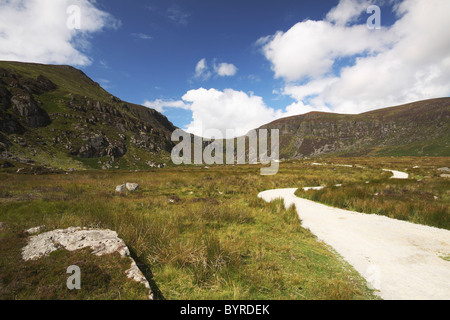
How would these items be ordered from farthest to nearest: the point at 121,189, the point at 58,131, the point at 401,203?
the point at 58,131 → the point at 121,189 → the point at 401,203

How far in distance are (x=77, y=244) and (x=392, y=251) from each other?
8.64 m

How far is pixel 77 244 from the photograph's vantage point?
4098 mm

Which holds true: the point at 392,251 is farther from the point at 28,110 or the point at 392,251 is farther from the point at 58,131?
the point at 28,110

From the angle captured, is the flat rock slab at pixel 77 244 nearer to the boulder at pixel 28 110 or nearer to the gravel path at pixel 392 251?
the gravel path at pixel 392 251

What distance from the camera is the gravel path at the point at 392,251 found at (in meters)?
3.94

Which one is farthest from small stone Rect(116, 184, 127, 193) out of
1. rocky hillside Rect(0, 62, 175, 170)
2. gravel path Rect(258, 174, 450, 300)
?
rocky hillside Rect(0, 62, 175, 170)

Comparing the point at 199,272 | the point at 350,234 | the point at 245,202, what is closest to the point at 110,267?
the point at 199,272

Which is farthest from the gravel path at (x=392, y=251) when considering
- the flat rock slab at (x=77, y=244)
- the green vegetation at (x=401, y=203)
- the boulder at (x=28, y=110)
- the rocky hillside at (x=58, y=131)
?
the boulder at (x=28, y=110)

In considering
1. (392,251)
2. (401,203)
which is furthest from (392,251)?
(401,203)

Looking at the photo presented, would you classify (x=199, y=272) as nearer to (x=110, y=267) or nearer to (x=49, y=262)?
(x=110, y=267)

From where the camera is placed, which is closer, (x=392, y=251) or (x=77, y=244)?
(x=77, y=244)

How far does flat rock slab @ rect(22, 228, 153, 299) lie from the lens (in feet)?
11.9

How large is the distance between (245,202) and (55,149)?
270 ft
